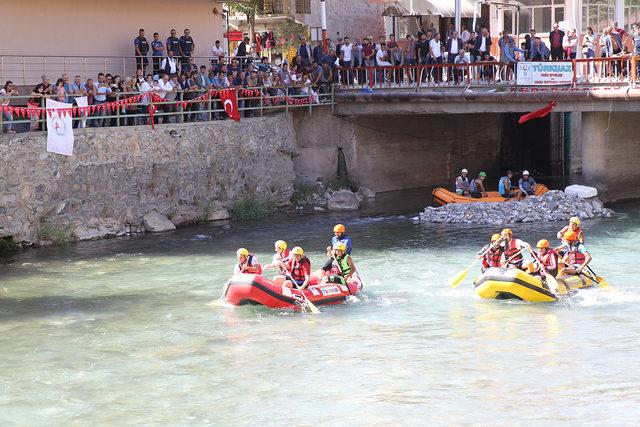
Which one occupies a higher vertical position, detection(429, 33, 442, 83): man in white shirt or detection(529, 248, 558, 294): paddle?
detection(429, 33, 442, 83): man in white shirt

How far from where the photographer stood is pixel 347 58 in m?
34.0

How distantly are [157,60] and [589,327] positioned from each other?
16941mm

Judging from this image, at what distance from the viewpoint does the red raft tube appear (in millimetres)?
18859

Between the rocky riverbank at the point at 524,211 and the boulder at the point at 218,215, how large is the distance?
5.21 metres

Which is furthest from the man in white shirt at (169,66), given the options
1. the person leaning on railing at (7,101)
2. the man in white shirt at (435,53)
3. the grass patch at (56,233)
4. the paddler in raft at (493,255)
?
the paddler in raft at (493,255)

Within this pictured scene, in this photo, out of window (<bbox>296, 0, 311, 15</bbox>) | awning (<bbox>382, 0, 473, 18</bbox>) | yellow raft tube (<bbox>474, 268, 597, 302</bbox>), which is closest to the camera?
yellow raft tube (<bbox>474, 268, 597, 302</bbox>)

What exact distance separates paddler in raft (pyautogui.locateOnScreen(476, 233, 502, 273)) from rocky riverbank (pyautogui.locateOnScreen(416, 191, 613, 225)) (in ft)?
28.4

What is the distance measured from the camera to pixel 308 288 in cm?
1945

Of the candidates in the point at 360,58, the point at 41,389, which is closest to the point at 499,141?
the point at 360,58

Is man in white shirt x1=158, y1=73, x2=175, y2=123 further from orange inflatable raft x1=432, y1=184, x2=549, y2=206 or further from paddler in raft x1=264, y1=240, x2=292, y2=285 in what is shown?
paddler in raft x1=264, y1=240, x2=292, y2=285

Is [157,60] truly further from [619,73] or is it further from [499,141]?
[499,141]

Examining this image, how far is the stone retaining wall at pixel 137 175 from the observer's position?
83.4 feet

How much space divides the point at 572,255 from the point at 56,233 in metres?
12.1

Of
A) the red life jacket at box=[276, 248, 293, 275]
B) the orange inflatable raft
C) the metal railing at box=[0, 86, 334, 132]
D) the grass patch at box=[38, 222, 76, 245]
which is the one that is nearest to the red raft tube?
the red life jacket at box=[276, 248, 293, 275]
